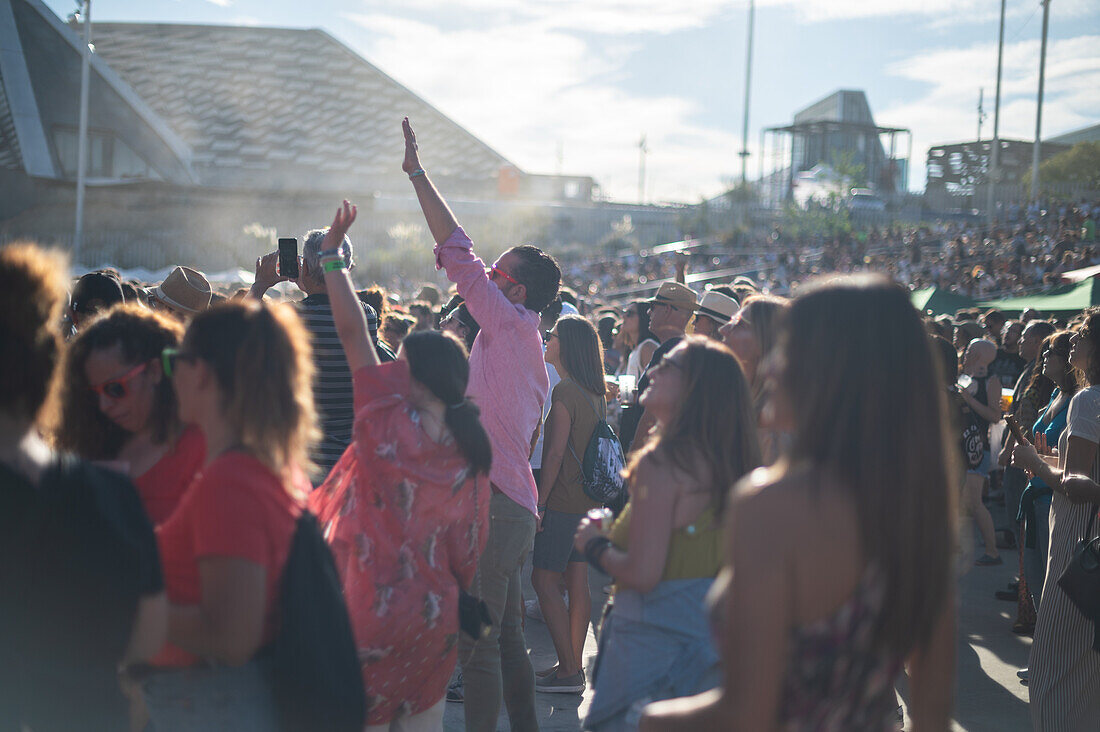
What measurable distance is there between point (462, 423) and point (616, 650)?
0.78 meters

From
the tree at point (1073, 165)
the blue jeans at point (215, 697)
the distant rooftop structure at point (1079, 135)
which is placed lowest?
the blue jeans at point (215, 697)

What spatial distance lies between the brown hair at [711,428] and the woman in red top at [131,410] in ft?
4.02

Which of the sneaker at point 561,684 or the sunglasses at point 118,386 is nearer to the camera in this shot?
the sunglasses at point 118,386

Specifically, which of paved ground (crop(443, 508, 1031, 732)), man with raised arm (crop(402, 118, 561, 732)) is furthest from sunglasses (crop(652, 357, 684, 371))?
paved ground (crop(443, 508, 1031, 732))

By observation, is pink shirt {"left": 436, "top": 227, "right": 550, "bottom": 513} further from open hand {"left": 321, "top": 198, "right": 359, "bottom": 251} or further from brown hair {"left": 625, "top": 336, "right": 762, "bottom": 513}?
brown hair {"left": 625, "top": 336, "right": 762, "bottom": 513}

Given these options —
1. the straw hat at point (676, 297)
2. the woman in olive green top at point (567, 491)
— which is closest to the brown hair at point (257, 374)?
the woman in olive green top at point (567, 491)

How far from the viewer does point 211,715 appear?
1925mm

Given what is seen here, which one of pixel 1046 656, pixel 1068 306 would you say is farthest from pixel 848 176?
pixel 1046 656

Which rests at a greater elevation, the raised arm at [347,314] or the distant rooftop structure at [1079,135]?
the distant rooftop structure at [1079,135]

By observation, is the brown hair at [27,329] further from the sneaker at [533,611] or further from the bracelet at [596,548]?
the sneaker at [533,611]

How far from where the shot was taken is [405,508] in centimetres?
252

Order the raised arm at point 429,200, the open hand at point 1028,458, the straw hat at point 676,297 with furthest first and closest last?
the straw hat at point 676,297
the open hand at point 1028,458
the raised arm at point 429,200

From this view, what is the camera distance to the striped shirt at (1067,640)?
3.61m

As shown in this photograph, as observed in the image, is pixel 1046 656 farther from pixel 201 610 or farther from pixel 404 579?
pixel 201 610
